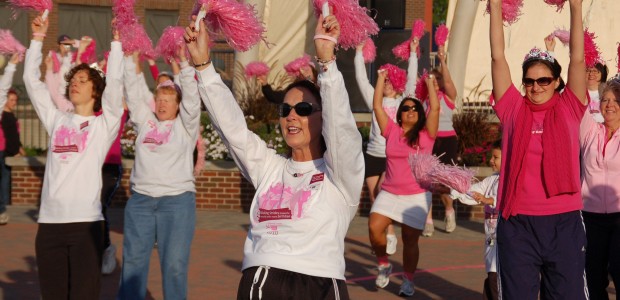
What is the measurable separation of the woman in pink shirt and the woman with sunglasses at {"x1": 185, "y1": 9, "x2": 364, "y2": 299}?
3134 mm

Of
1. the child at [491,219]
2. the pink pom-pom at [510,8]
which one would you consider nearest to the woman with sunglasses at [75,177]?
the child at [491,219]

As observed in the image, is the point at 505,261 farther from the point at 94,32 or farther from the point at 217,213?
the point at 94,32

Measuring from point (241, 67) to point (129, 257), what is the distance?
10.7 m

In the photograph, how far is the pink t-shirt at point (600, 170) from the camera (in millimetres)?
7344

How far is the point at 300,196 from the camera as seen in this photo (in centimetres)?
461

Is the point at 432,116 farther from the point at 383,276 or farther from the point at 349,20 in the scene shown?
the point at 349,20

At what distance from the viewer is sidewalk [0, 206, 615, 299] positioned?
9.95m

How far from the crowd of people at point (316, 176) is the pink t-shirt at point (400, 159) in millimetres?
13

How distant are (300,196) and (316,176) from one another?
0.36 ft

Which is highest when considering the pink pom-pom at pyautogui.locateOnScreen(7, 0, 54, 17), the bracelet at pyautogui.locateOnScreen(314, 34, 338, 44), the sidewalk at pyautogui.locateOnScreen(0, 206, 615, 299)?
the pink pom-pom at pyautogui.locateOnScreen(7, 0, 54, 17)

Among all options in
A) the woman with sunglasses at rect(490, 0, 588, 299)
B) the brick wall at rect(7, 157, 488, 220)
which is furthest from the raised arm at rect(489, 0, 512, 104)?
the brick wall at rect(7, 157, 488, 220)

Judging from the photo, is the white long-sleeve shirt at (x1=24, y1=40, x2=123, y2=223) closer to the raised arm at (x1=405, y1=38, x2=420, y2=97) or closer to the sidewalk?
the sidewalk

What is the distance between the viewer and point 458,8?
712 inches

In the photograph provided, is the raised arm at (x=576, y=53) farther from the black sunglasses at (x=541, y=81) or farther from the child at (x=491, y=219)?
the child at (x=491, y=219)
